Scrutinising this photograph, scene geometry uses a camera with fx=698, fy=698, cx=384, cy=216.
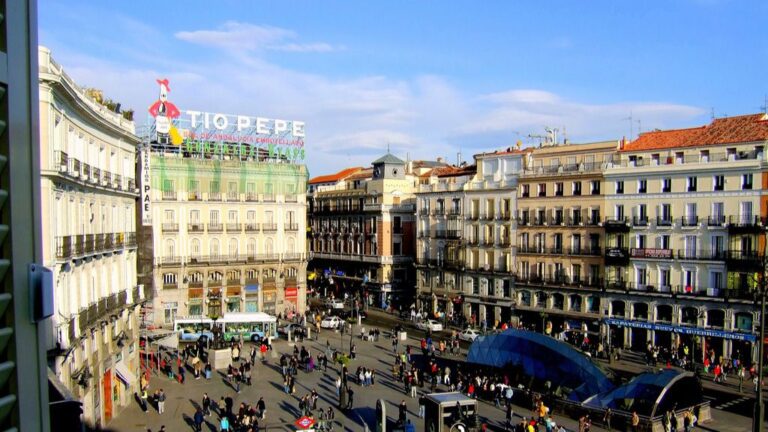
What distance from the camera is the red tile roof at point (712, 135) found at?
156 ft

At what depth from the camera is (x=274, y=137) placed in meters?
69.2

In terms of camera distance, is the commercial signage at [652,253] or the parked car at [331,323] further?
the parked car at [331,323]

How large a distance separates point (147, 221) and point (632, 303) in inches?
1336

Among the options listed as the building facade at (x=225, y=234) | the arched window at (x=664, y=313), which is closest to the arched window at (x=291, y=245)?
the building facade at (x=225, y=234)

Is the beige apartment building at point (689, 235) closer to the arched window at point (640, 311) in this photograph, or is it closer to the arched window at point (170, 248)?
the arched window at point (640, 311)

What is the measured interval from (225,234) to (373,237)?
17189 mm

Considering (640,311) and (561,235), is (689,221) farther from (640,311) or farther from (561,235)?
(561,235)

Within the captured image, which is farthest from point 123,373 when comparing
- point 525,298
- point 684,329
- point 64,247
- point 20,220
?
point 684,329

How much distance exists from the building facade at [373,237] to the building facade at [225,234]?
28.8 feet

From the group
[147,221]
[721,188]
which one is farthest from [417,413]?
[721,188]

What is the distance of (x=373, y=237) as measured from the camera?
75562 millimetres

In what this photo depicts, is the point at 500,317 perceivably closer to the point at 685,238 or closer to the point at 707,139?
the point at 685,238

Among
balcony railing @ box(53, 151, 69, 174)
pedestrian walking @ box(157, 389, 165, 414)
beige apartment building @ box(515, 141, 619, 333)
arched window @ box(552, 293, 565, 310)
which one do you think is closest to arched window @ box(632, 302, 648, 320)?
beige apartment building @ box(515, 141, 619, 333)

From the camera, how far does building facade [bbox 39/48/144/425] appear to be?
23625 mm
